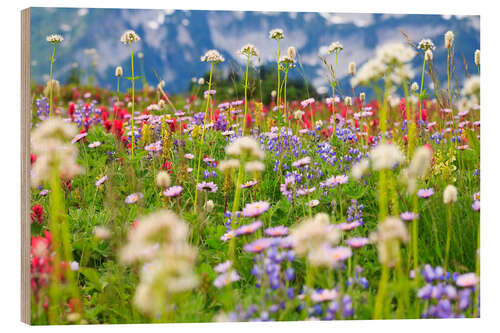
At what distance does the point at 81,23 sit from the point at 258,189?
1.21 metres

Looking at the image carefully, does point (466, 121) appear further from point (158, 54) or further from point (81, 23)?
point (81, 23)

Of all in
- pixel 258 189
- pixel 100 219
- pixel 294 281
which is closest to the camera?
pixel 294 281

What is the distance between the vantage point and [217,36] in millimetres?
2975

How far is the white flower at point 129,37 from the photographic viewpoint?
290cm

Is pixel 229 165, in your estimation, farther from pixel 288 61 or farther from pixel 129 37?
pixel 129 37

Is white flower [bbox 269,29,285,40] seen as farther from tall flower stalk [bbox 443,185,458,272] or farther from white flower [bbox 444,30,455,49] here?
tall flower stalk [bbox 443,185,458,272]

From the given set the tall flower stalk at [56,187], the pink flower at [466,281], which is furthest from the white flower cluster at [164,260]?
the pink flower at [466,281]

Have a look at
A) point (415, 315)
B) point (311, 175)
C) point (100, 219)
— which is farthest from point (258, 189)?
point (415, 315)

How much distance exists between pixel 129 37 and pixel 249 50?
0.60m

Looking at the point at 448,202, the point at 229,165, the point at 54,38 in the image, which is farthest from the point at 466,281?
the point at 54,38

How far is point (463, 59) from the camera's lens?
10.6 feet

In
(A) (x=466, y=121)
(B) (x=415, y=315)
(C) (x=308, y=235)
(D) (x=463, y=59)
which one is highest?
(D) (x=463, y=59)

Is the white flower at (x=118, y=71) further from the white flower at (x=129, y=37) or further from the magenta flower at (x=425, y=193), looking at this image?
the magenta flower at (x=425, y=193)

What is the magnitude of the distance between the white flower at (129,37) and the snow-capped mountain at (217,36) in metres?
0.02
